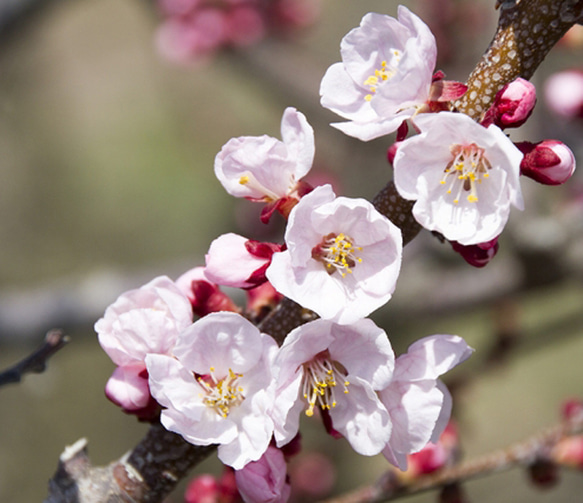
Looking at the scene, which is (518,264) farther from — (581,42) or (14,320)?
(14,320)

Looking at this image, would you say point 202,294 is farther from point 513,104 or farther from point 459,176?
point 513,104

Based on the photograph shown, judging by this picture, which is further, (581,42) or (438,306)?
(438,306)

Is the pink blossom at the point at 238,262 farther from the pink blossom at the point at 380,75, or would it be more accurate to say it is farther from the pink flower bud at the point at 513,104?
the pink flower bud at the point at 513,104

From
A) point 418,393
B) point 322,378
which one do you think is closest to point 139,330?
point 322,378

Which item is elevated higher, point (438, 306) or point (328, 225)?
point (328, 225)

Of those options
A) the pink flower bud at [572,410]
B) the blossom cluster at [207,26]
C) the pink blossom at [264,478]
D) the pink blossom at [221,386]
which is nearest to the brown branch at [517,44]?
the pink blossom at [221,386]

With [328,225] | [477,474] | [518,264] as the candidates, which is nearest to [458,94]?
[328,225]
